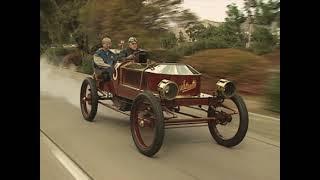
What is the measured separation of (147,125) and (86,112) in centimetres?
195

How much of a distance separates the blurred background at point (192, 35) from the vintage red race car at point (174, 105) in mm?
102

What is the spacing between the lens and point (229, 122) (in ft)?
16.1

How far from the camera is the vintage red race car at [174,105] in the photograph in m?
4.44

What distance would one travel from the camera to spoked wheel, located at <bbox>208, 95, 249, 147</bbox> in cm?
465

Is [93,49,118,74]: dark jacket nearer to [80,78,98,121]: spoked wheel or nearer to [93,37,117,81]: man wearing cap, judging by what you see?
[93,37,117,81]: man wearing cap

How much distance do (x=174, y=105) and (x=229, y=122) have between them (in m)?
0.64

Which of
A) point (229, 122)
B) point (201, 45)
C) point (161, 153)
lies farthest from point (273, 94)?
point (161, 153)

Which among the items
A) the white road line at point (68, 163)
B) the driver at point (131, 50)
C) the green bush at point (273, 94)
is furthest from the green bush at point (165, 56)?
the white road line at point (68, 163)

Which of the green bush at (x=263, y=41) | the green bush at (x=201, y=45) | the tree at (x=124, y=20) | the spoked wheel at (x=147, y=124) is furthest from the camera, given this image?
the tree at (x=124, y=20)

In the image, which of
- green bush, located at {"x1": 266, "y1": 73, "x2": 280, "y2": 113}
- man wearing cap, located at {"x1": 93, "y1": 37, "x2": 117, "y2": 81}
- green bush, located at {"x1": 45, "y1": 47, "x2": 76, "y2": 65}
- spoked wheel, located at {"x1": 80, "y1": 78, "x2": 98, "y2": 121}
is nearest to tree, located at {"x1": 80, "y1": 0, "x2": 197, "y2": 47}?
man wearing cap, located at {"x1": 93, "y1": 37, "x2": 117, "y2": 81}

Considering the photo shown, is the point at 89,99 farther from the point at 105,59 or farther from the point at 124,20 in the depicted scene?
the point at 124,20

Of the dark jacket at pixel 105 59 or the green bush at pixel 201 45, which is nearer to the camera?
the green bush at pixel 201 45

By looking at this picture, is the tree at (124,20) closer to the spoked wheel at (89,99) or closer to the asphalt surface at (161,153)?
the spoked wheel at (89,99)
